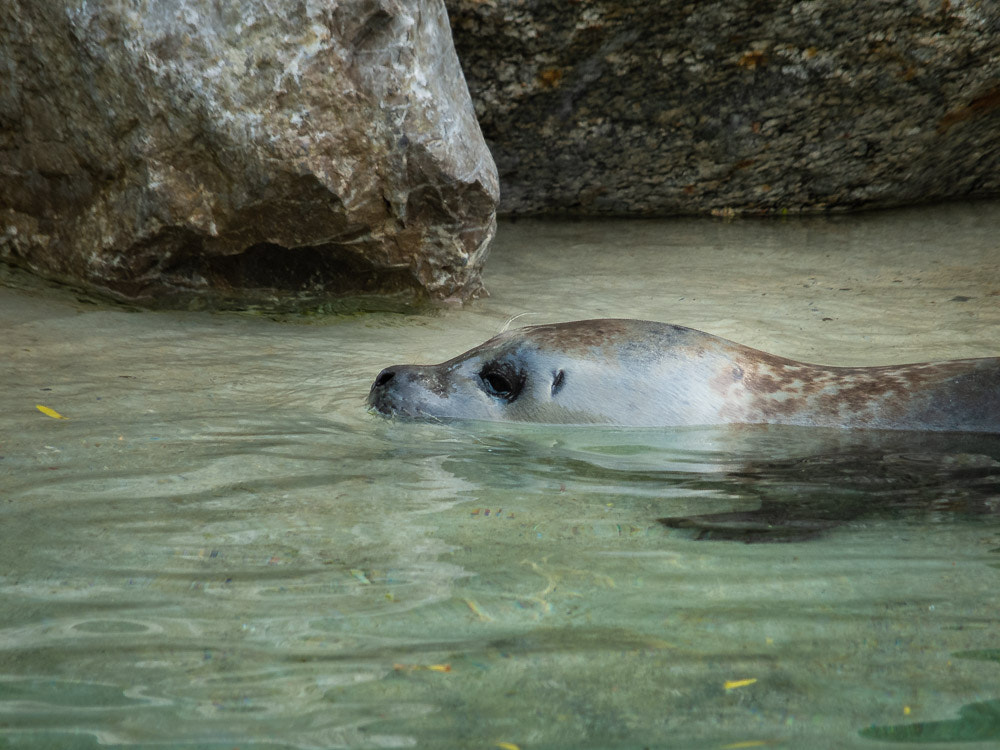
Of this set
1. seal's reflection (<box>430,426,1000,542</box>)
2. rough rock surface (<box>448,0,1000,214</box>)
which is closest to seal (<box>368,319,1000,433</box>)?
seal's reflection (<box>430,426,1000,542</box>)

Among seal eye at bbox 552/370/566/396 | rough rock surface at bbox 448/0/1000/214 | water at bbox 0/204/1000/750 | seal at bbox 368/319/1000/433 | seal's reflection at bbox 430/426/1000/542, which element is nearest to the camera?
water at bbox 0/204/1000/750

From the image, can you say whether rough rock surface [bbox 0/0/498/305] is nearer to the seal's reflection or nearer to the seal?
the seal

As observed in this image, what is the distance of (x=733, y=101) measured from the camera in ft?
21.9

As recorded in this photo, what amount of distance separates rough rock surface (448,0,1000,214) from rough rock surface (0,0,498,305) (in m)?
1.36

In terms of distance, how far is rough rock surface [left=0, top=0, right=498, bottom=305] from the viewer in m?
4.39

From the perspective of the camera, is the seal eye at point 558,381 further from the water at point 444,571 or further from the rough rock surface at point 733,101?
the rough rock surface at point 733,101

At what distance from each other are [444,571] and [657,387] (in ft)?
6.22

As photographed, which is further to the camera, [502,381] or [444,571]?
[502,381]

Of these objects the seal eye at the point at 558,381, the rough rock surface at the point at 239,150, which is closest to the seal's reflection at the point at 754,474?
the seal eye at the point at 558,381

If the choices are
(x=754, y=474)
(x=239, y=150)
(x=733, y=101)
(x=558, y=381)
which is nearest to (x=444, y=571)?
(x=754, y=474)

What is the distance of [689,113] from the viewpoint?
6.77 m

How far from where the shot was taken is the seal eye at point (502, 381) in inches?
148

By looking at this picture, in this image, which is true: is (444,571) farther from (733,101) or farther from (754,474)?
(733,101)

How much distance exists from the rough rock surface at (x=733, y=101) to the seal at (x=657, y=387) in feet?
10.3
